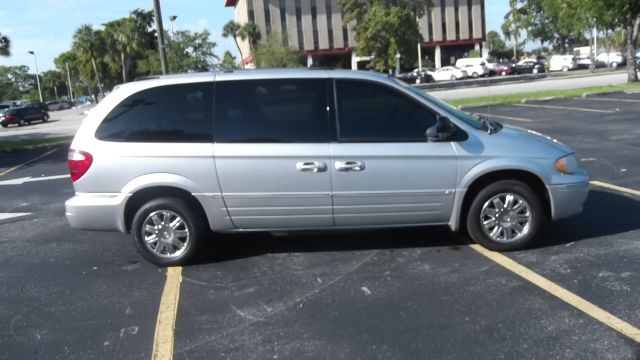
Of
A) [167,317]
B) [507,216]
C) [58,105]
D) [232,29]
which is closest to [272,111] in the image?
[167,317]

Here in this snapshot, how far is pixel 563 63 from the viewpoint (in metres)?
57.6

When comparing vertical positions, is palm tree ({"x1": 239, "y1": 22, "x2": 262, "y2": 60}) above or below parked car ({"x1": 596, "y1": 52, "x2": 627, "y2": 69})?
above

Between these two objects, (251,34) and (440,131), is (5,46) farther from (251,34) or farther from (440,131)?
(251,34)

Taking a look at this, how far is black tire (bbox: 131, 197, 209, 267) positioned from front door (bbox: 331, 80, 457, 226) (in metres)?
1.29

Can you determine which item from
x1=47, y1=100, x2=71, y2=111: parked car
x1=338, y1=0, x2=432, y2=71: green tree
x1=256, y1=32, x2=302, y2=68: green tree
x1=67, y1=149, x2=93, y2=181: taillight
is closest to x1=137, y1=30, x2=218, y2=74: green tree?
x1=256, y1=32, x2=302, y2=68: green tree

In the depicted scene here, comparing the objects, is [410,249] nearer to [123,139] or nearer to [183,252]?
[183,252]

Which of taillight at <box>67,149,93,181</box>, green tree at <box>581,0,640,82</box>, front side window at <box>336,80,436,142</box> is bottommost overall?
taillight at <box>67,149,93,181</box>

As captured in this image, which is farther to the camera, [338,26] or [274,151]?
[338,26]

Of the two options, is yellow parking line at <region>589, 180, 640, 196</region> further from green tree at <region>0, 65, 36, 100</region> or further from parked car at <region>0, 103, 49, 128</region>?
green tree at <region>0, 65, 36, 100</region>

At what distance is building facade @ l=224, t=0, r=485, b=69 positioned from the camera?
77562 millimetres

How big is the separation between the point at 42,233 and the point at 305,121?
12.7 feet

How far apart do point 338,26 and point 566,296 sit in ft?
252

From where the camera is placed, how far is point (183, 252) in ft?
18.2

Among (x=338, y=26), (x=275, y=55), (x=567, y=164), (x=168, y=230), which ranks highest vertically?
(x=338, y=26)
